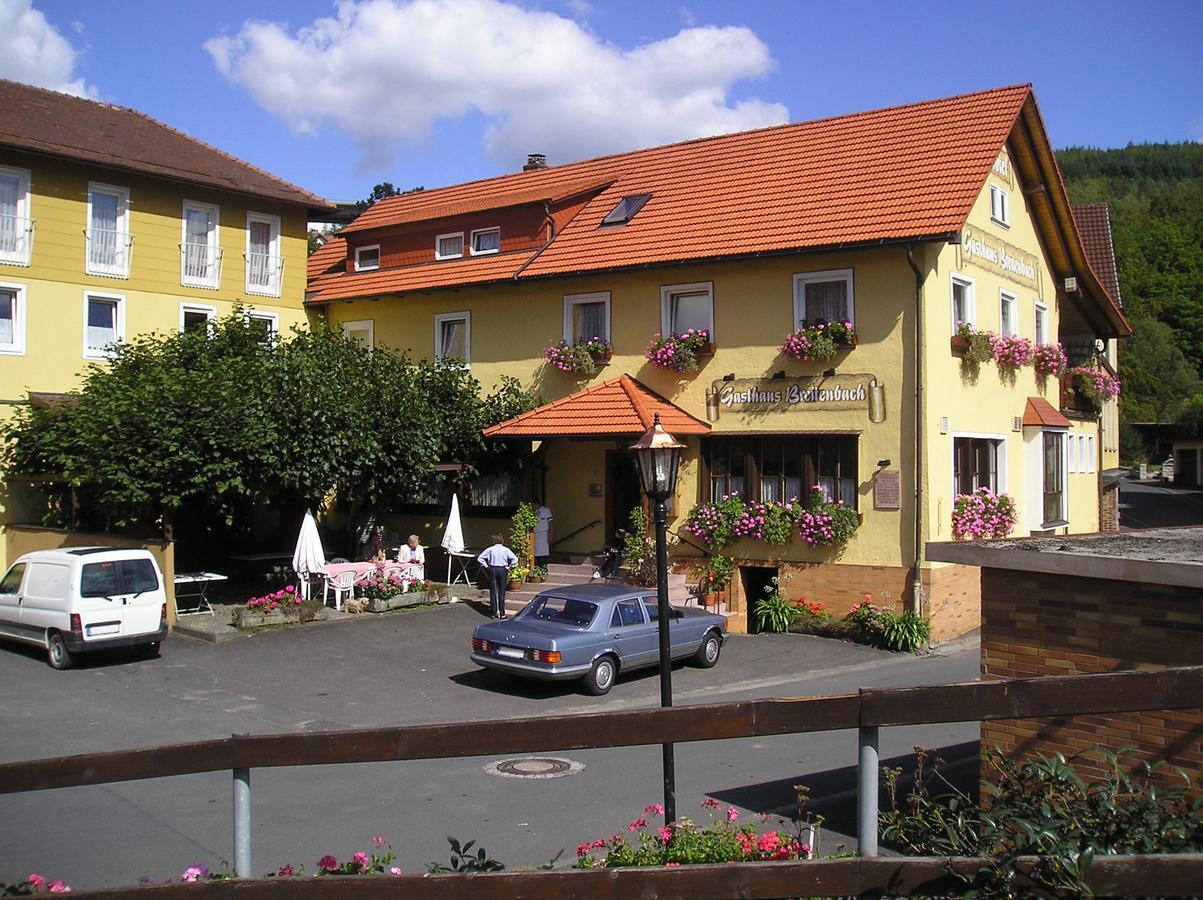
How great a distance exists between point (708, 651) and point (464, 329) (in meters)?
12.4

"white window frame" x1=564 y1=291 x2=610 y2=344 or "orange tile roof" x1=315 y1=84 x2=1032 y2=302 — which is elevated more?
"orange tile roof" x1=315 y1=84 x2=1032 y2=302

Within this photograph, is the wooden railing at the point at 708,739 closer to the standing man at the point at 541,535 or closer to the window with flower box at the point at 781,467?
the window with flower box at the point at 781,467

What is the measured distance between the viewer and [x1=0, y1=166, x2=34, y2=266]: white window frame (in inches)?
989

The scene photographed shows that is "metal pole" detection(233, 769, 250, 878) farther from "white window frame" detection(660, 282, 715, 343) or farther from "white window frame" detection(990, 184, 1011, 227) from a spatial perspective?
"white window frame" detection(990, 184, 1011, 227)

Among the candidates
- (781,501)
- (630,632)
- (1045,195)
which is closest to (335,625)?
(630,632)

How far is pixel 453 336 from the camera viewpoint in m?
27.2

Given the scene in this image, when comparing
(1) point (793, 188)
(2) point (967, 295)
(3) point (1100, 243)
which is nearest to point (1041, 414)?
(2) point (967, 295)

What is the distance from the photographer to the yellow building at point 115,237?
2519 centimetres

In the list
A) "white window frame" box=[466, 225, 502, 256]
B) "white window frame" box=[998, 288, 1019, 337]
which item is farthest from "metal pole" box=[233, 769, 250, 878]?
"white window frame" box=[466, 225, 502, 256]

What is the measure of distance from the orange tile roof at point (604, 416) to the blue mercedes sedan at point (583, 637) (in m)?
5.42

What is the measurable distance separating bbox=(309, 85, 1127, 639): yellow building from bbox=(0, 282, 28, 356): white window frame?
836 centimetres

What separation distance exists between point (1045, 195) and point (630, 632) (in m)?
15.1

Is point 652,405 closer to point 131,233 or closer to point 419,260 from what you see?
point 419,260

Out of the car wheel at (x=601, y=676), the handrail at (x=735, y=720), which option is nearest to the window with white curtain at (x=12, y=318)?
the car wheel at (x=601, y=676)
